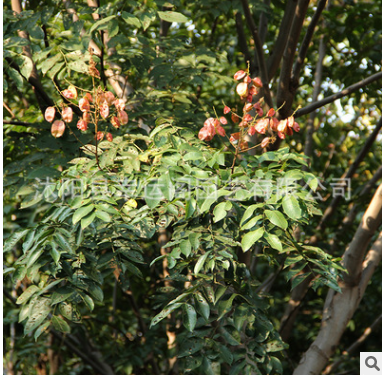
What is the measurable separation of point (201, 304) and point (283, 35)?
1.47 meters

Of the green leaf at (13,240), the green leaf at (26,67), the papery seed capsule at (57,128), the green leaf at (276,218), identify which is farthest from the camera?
the green leaf at (26,67)

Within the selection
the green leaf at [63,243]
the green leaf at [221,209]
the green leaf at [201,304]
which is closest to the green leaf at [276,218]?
the green leaf at [221,209]

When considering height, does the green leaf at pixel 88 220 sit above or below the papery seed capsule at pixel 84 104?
below

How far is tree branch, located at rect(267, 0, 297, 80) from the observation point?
2.32m

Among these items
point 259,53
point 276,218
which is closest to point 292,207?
point 276,218

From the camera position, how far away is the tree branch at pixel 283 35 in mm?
2322

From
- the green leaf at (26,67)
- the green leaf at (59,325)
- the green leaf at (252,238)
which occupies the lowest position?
the green leaf at (59,325)

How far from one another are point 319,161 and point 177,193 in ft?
7.98

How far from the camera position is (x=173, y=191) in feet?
5.00

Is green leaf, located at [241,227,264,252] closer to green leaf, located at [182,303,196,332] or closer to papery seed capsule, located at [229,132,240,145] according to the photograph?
green leaf, located at [182,303,196,332]

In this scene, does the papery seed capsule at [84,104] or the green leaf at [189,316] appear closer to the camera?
the green leaf at [189,316]

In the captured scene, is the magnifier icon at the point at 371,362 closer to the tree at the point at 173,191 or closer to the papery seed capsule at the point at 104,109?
the tree at the point at 173,191

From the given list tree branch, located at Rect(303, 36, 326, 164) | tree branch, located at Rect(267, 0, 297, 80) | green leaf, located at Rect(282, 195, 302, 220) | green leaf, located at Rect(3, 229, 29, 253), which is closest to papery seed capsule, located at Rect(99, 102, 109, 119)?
green leaf, located at Rect(3, 229, 29, 253)

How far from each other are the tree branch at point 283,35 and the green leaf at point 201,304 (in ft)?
4.54
